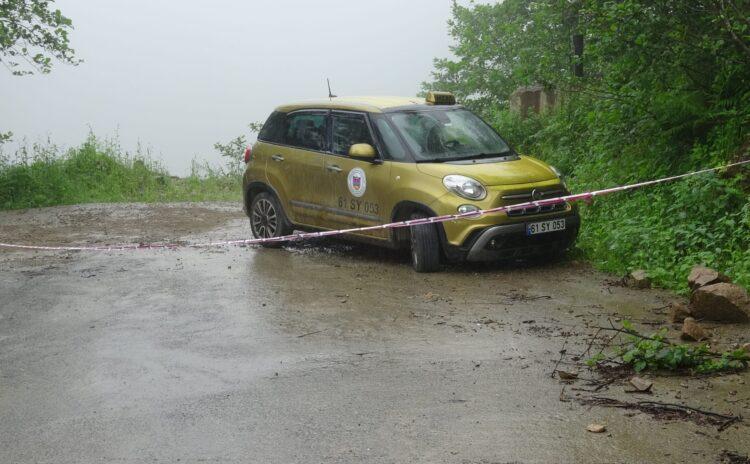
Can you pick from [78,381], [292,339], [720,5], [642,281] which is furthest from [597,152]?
[78,381]

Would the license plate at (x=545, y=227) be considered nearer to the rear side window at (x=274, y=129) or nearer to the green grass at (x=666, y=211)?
the green grass at (x=666, y=211)

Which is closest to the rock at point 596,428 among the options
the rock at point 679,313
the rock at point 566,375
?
the rock at point 566,375

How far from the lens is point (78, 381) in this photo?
21.3 ft

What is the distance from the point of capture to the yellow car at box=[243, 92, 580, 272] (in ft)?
32.8

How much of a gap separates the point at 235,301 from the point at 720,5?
19.6 ft

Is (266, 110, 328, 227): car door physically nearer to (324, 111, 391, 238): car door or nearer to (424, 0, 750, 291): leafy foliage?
(324, 111, 391, 238): car door

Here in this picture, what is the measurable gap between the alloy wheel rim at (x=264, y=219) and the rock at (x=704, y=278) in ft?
18.9

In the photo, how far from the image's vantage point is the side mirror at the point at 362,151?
34.9 feet

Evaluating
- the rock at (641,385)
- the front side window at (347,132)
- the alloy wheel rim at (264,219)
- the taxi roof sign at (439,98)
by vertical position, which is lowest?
the rock at (641,385)

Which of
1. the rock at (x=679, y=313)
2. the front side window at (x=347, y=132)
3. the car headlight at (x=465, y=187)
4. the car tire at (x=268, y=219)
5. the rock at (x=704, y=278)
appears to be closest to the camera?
the rock at (x=679, y=313)

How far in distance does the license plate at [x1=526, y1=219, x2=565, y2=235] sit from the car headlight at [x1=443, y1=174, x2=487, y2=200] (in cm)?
63

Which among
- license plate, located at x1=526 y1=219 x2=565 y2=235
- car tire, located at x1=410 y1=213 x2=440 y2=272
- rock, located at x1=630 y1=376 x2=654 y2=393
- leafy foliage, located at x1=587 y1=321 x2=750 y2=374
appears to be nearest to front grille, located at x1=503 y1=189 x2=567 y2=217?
license plate, located at x1=526 y1=219 x2=565 y2=235

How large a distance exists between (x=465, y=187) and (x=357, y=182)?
1525 mm

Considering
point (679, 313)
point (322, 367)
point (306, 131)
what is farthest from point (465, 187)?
point (322, 367)
